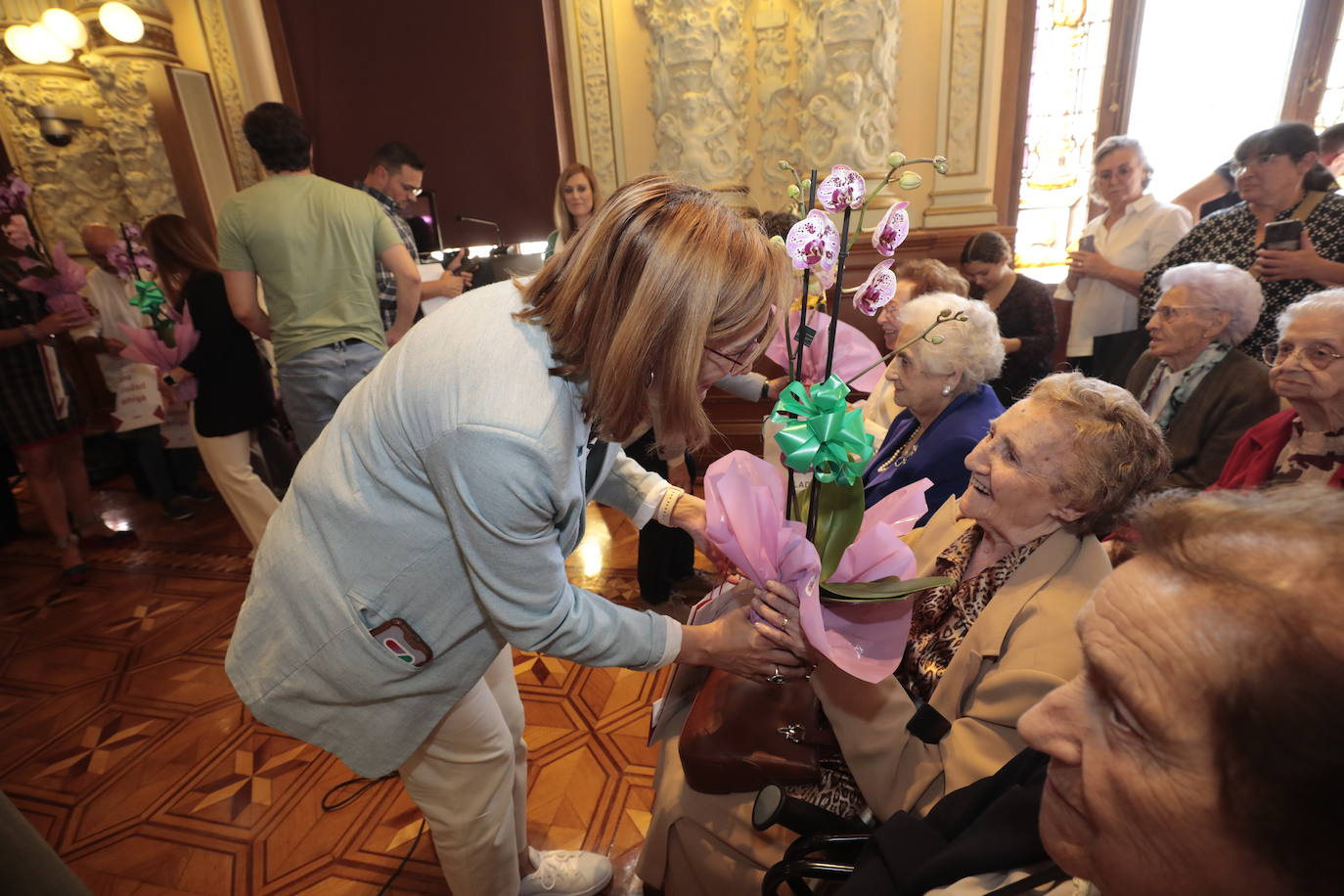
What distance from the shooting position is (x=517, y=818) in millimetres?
1589

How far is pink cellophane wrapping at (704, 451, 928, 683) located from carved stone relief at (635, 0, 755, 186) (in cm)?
360

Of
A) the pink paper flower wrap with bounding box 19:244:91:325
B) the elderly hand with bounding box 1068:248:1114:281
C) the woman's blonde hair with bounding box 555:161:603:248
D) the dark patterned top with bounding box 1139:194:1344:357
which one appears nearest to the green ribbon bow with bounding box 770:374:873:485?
the dark patterned top with bounding box 1139:194:1344:357

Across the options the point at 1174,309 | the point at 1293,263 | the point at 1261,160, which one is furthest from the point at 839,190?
the point at 1261,160

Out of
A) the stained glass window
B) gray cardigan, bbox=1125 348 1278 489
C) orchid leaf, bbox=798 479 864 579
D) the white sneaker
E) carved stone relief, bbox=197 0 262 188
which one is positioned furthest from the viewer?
carved stone relief, bbox=197 0 262 188

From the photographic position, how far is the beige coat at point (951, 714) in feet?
3.54

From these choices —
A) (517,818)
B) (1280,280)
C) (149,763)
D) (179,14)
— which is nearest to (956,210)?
(1280,280)

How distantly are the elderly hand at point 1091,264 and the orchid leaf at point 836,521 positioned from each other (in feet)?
9.96

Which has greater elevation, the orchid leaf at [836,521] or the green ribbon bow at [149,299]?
the green ribbon bow at [149,299]

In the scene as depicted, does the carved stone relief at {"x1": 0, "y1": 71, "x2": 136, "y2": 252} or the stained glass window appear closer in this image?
the stained glass window

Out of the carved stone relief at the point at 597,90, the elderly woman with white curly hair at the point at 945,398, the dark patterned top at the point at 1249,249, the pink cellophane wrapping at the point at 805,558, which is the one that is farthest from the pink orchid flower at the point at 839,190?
the carved stone relief at the point at 597,90

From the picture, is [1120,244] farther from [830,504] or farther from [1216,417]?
[830,504]

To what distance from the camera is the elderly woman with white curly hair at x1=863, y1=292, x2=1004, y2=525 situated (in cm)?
180

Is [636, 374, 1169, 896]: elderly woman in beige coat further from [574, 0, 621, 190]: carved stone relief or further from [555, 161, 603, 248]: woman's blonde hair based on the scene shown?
[574, 0, 621, 190]: carved stone relief

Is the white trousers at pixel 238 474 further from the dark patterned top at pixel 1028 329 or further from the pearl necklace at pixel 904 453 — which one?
the dark patterned top at pixel 1028 329
